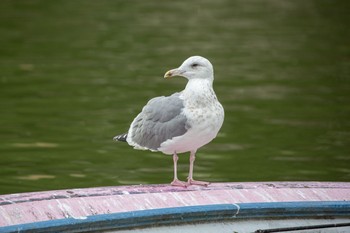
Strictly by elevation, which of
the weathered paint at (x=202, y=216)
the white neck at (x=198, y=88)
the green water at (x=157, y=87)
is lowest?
the green water at (x=157, y=87)

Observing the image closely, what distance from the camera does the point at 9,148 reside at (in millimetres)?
11234

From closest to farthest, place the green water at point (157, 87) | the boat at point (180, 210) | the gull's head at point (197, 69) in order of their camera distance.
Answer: the boat at point (180, 210) < the gull's head at point (197, 69) < the green water at point (157, 87)

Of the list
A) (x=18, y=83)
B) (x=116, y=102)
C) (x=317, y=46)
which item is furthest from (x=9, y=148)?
(x=317, y=46)

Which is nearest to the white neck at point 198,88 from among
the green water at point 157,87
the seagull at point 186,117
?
the seagull at point 186,117

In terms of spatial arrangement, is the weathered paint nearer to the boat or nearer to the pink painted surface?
the boat

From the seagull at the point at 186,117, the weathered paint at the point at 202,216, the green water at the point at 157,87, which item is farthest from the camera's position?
the green water at the point at 157,87

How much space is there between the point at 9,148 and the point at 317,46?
30.4ft

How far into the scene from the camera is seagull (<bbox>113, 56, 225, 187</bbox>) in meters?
5.89

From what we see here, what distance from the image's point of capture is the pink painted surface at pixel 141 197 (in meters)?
5.39

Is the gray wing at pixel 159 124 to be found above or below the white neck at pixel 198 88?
below

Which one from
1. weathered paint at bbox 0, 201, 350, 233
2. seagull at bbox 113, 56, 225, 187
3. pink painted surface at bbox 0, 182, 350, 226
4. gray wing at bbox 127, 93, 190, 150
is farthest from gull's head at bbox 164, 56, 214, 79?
weathered paint at bbox 0, 201, 350, 233

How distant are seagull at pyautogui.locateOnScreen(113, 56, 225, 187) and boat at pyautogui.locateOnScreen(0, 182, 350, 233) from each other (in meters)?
0.29

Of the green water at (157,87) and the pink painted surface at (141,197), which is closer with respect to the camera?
the pink painted surface at (141,197)

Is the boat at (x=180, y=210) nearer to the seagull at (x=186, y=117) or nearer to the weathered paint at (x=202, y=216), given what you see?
the weathered paint at (x=202, y=216)
